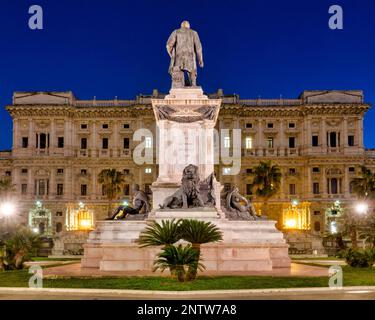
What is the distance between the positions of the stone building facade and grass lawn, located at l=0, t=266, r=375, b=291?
59.7 meters

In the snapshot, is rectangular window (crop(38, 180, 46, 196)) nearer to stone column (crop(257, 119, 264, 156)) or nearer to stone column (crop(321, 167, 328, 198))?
stone column (crop(257, 119, 264, 156))

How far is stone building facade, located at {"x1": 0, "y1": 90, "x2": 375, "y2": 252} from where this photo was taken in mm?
77625

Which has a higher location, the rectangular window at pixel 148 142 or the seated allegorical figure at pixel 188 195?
the rectangular window at pixel 148 142

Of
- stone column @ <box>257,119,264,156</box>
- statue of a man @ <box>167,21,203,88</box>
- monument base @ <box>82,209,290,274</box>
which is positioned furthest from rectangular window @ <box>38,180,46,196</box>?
monument base @ <box>82,209,290,274</box>

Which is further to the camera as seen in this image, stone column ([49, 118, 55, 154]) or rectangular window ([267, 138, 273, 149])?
rectangular window ([267, 138, 273, 149])

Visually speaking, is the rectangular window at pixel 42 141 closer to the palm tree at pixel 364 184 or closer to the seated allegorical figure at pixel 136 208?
the palm tree at pixel 364 184

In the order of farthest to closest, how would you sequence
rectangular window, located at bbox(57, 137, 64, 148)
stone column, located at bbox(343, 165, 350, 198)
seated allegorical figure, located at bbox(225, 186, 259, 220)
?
rectangular window, located at bbox(57, 137, 64, 148)
stone column, located at bbox(343, 165, 350, 198)
seated allegorical figure, located at bbox(225, 186, 259, 220)

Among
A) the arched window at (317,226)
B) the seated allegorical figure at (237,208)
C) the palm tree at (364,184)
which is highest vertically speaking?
the palm tree at (364,184)

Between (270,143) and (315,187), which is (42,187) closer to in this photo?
(270,143)

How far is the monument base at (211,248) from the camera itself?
64.3 feet

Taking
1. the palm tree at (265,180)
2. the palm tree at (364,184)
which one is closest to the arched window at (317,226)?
the palm tree at (265,180)

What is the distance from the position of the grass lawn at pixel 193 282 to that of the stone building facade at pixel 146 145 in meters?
59.7

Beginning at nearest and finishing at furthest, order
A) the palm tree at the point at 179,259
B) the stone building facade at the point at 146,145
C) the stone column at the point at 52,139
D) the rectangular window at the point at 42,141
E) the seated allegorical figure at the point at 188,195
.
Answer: the palm tree at the point at 179,259, the seated allegorical figure at the point at 188,195, the stone building facade at the point at 146,145, the stone column at the point at 52,139, the rectangular window at the point at 42,141
